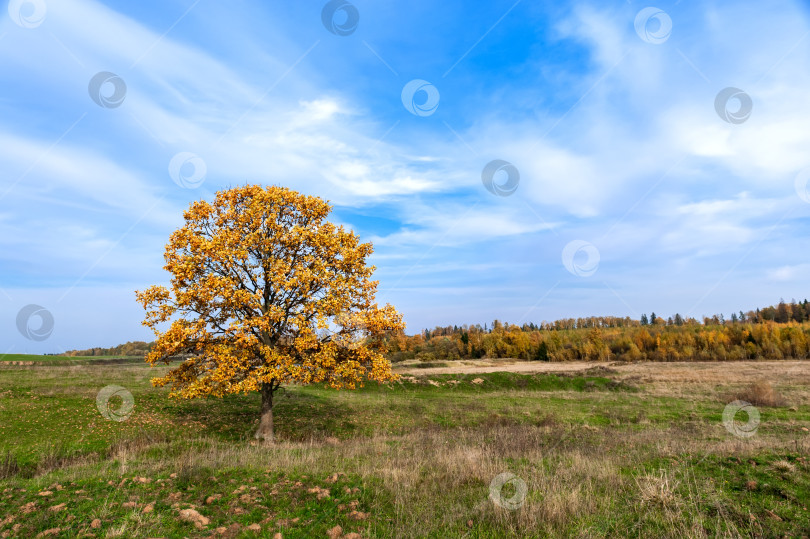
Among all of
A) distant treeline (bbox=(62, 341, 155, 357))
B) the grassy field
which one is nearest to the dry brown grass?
the grassy field

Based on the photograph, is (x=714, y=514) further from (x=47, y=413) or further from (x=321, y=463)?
(x=47, y=413)

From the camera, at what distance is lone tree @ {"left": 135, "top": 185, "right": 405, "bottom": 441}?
52.0 feet

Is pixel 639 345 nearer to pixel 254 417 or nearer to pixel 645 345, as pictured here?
pixel 645 345

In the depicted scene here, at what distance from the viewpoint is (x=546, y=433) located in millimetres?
18750

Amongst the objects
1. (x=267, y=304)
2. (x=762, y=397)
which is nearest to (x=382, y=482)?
(x=267, y=304)

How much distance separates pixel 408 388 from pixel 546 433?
81.7ft

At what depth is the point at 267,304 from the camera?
17688 mm

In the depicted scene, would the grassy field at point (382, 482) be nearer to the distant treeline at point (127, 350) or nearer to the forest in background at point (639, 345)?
the forest in background at point (639, 345)

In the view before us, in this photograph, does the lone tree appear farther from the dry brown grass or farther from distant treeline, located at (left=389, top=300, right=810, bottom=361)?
distant treeline, located at (left=389, top=300, right=810, bottom=361)

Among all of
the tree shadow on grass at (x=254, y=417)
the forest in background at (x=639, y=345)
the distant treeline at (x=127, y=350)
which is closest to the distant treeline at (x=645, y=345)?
the forest in background at (x=639, y=345)

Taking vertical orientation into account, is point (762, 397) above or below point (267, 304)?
below

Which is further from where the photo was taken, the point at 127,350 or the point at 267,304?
the point at 127,350

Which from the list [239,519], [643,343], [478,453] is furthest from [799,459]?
[643,343]

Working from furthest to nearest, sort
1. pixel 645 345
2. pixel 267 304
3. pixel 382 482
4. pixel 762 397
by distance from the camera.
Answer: pixel 645 345 < pixel 762 397 < pixel 267 304 < pixel 382 482
